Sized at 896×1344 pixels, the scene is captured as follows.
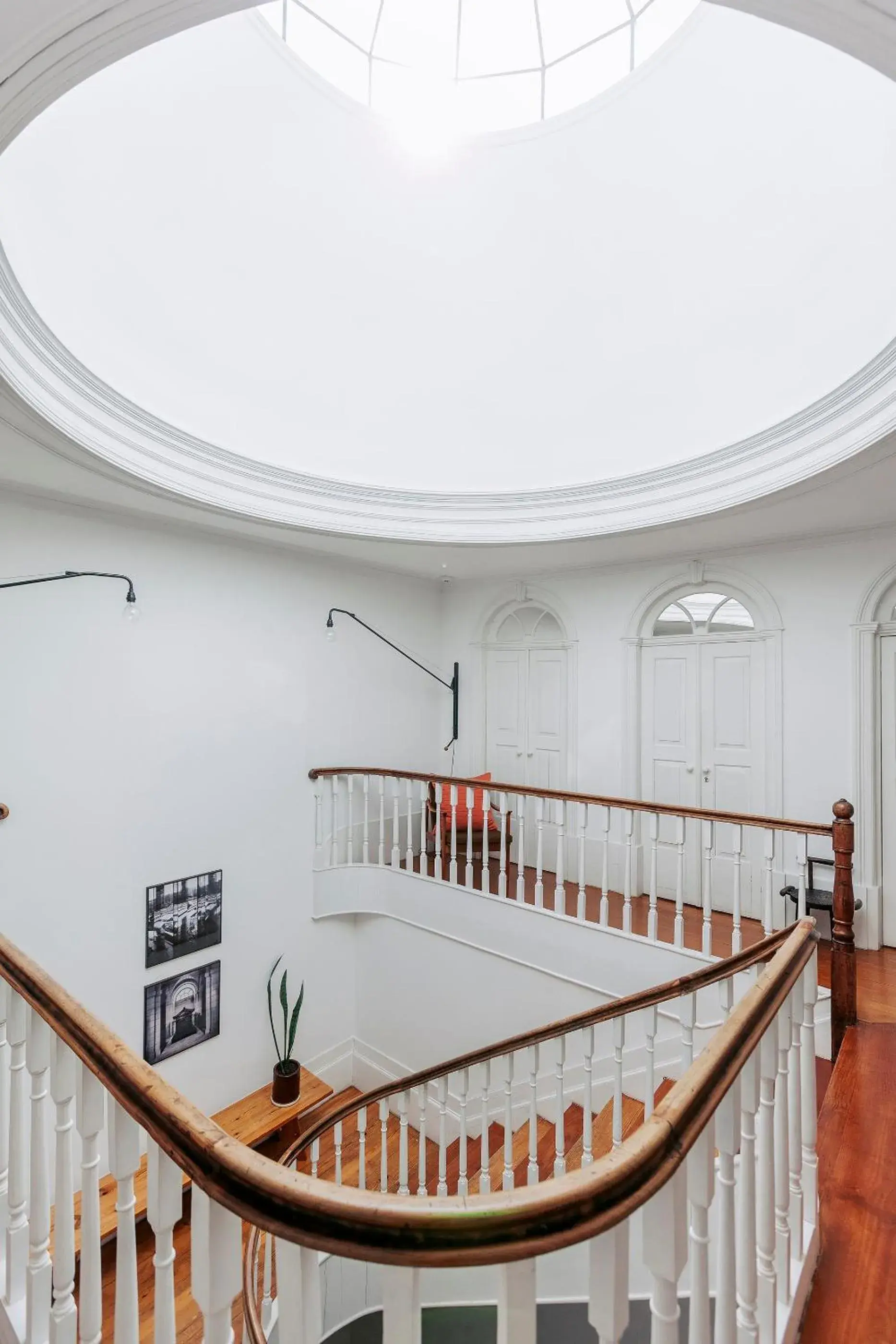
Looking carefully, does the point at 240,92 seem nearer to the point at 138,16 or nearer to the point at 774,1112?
the point at 138,16

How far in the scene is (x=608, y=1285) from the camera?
2.32 ft

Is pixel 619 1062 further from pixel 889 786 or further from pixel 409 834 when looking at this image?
pixel 889 786

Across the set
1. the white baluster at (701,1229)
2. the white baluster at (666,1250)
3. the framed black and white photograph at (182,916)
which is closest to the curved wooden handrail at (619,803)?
the framed black and white photograph at (182,916)

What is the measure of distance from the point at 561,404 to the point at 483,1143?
4284mm

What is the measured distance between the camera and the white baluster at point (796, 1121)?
4.50 feet

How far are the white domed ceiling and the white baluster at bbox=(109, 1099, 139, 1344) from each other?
8.54 feet

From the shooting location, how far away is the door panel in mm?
4121

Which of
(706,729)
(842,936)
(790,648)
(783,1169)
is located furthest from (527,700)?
(783,1169)

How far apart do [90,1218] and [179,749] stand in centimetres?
360

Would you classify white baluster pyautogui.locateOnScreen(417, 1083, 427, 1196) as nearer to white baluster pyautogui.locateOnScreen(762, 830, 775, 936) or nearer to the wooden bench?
white baluster pyautogui.locateOnScreen(762, 830, 775, 936)

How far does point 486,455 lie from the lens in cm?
475

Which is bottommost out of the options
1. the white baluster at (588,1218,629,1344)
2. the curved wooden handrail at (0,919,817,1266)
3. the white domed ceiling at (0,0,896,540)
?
the white baluster at (588,1218,629,1344)

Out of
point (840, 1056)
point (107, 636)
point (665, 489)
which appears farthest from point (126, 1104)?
point (665, 489)

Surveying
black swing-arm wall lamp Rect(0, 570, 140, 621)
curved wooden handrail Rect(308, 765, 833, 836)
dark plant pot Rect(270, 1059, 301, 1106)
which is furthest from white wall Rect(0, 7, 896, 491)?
dark plant pot Rect(270, 1059, 301, 1106)
